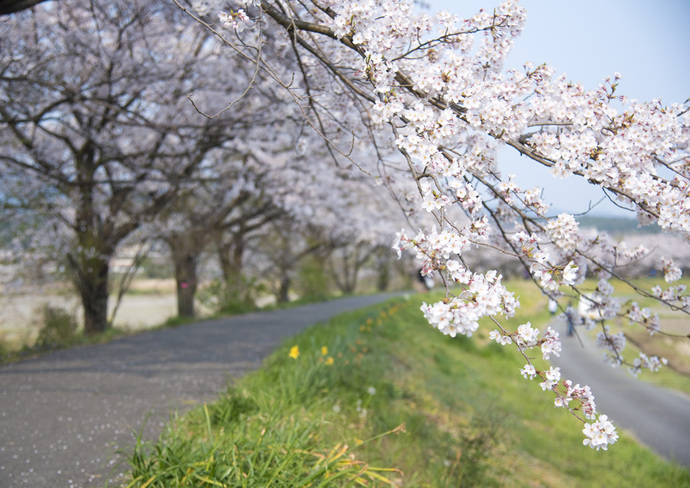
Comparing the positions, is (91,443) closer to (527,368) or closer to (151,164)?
(527,368)

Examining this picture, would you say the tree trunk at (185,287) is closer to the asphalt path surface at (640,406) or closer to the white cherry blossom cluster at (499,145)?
the asphalt path surface at (640,406)

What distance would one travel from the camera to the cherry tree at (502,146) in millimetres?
1982

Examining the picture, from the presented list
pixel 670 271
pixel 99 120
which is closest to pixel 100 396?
pixel 670 271

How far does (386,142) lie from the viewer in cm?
358

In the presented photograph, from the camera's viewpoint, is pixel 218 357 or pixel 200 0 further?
pixel 218 357

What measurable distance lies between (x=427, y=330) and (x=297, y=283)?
6.29 meters

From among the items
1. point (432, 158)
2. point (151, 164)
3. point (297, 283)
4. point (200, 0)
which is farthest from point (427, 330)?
point (432, 158)

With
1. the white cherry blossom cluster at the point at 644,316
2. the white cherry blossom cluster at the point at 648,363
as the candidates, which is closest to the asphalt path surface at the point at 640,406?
the white cherry blossom cluster at the point at 648,363

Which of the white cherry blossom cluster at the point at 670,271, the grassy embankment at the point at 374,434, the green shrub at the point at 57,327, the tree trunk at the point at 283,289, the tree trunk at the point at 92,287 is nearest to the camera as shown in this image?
the grassy embankment at the point at 374,434

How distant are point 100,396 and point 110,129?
5580 millimetres

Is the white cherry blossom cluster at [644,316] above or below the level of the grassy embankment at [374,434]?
above

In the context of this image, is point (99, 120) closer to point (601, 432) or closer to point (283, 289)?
point (601, 432)

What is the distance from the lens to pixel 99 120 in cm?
789

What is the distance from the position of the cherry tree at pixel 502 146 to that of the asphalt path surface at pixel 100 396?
203 centimetres
